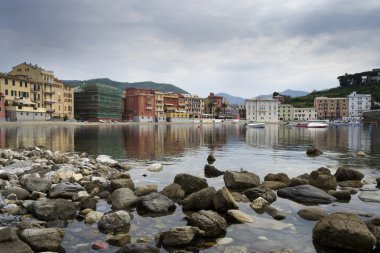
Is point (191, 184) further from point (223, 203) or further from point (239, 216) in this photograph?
point (239, 216)

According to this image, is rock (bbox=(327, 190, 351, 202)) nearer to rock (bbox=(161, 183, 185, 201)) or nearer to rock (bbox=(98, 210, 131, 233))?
rock (bbox=(161, 183, 185, 201))

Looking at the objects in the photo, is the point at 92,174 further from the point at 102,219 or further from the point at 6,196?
the point at 102,219

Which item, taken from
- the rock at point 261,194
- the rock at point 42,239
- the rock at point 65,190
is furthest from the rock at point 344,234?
the rock at point 65,190

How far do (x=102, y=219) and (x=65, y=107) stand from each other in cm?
15150

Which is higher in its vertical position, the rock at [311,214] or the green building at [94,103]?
the green building at [94,103]

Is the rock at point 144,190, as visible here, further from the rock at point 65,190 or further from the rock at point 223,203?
the rock at point 223,203

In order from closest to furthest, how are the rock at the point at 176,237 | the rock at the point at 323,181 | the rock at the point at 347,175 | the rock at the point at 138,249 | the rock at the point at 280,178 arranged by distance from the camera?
the rock at the point at 138,249 → the rock at the point at 176,237 → the rock at the point at 323,181 → the rock at the point at 280,178 → the rock at the point at 347,175

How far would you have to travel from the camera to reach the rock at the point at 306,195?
16.7 metres

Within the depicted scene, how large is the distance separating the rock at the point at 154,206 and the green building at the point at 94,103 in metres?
152

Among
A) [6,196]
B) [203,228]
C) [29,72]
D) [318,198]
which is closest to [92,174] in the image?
[6,196]

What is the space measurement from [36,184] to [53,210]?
4.36m

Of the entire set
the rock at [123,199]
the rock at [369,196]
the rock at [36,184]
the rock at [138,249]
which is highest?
the rock at [36,184]

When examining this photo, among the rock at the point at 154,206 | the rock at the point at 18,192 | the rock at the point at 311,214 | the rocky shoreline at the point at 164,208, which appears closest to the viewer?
the rocky shoreline at the point at 164,208

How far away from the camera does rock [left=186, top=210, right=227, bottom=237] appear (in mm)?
12086
